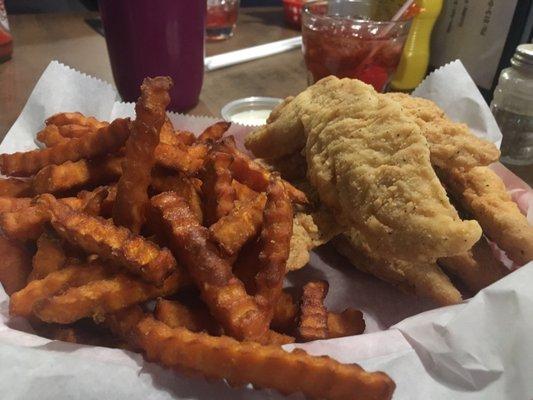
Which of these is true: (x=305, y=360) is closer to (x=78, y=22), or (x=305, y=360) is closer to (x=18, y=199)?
(x=18, y=199)

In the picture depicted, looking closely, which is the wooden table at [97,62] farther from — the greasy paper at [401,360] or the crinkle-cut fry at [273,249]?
the crinkle-cut fry at [273,249]

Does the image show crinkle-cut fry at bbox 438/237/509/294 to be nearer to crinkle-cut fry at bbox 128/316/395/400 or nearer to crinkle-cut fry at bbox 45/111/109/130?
crinkle-cut fry at bbox 128/316/395/400

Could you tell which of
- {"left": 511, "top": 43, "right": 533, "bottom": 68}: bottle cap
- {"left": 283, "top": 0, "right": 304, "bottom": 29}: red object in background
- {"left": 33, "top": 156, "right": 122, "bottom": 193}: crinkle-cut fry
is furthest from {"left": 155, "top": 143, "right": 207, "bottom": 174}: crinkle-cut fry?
{"left": 283, "top": 0, "right": 304, "bottom": 29}: red object in background

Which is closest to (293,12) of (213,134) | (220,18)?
(220,18)

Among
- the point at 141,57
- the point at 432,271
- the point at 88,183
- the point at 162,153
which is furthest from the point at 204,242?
the point at 141,57

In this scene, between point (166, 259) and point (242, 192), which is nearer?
point (166, 259)

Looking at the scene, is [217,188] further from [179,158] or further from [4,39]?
[4,39]

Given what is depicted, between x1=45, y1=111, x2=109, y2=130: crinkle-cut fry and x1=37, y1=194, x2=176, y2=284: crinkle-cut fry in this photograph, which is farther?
x1=45, y1=111, x2=109, y2=130: crinkle-cut fry
